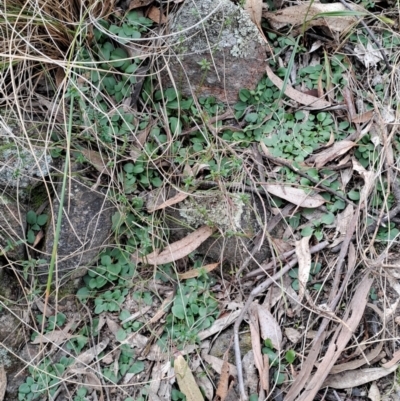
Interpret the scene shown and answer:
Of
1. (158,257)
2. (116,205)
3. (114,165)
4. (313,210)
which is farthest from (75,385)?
(313,210)

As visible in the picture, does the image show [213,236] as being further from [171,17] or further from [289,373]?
[171,17]

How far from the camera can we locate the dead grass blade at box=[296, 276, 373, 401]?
1.57 m

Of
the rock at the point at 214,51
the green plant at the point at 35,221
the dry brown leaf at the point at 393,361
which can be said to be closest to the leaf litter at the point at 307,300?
the dry brown leaf at the point at 393,361

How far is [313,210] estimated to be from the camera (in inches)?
71.7

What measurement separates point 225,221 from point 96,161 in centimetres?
53

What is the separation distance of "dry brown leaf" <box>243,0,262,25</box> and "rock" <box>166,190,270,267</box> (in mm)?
717

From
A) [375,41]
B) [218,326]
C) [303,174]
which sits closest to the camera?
[218,326]

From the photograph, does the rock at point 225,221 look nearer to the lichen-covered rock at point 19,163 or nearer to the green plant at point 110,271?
the green plant at point 110,271

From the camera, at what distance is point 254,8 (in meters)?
1.98

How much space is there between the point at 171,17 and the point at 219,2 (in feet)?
0.65

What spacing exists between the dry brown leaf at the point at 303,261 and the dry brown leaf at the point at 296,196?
12cm

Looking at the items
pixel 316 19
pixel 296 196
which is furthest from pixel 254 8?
pixel 296 196

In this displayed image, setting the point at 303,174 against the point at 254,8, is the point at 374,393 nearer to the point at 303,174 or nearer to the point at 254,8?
the point at 303,174

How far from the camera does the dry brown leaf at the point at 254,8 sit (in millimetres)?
1974
